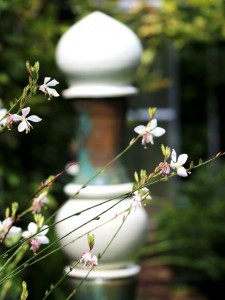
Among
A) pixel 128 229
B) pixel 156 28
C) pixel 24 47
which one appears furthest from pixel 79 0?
pixel 128 229

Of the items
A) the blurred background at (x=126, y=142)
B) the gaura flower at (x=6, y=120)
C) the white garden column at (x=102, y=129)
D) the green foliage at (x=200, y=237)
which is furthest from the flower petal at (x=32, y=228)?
the green foliage at (x=200, y=237)

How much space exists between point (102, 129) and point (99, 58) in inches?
9.5

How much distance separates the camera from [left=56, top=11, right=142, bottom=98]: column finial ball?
268cm

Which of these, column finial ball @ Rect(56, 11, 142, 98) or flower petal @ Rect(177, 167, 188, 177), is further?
column finial ball @ Rect(56, 11, 142, 98)

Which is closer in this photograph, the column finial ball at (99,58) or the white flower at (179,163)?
the white flower at (179,163)

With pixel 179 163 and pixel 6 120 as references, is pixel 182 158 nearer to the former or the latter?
pixel 179 163

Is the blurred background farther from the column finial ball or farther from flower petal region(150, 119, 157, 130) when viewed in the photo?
flower petal region(150, 119, 157, 130)

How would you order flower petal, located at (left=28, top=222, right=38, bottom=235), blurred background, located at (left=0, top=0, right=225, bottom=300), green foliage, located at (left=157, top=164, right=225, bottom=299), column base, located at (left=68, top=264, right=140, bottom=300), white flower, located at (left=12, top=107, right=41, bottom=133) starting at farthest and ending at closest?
green foliage, located at (left=157, top=164, right=225, bottom=299) < blurred background, located at (left=0, top=0, right=225, bottom=300) < column base, located at (left=68, top=264, right=140, bottom=300) < flower petal, located at (left=28, top=222, right=38, bottom=235) < white flower, located at (left=12, top=107, right=41, bottom=133)

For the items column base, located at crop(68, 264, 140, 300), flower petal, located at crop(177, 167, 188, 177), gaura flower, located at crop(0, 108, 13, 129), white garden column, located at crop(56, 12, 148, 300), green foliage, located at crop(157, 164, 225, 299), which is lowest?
flower petal, located at crop(177, 167, 188, 177)

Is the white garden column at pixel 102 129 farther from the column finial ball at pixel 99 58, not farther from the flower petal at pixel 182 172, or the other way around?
the flower petal at pixel 182 172

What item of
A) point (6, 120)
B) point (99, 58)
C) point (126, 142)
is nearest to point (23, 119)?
point (6, 120)

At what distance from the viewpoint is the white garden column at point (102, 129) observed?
265 centimetres

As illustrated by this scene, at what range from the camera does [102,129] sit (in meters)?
2.72

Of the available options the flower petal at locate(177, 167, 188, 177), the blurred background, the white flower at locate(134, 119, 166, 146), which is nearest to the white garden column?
the blurred background
